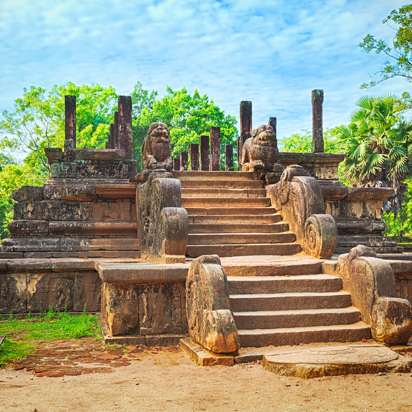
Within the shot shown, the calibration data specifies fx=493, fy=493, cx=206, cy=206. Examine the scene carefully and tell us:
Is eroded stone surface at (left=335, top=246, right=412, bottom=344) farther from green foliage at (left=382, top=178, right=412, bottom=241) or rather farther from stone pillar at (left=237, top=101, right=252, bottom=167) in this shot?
green foliage at (left=382, top=178, right=412, bottom=241)

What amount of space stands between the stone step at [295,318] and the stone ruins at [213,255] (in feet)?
0.04

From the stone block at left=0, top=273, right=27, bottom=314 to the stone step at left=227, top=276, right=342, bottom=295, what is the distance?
3146 millimetres

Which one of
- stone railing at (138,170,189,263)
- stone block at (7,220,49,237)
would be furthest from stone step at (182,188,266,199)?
stone block at (7,220,49,237)

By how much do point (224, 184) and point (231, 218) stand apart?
1.13 meters

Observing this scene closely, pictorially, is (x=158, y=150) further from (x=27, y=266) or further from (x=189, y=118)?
(x=189, y=118)

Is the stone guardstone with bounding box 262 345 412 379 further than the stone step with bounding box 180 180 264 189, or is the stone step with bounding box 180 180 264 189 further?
the stone step with bounding box 180 180 264 189

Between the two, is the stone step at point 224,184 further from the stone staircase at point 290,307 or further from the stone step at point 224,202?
the stone staircase at point 290,307

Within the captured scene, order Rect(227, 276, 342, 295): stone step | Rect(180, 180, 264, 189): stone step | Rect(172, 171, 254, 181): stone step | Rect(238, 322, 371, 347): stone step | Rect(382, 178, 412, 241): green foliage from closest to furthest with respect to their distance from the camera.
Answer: Rect(238, 322, 371, 347): stone step
Rect(227, 276, 342, 295): stone step
Rect(180, 180, 264, 189): stone step
Rect(172, 171, 254, 181): stone step
Rect(382, 178, 412, 241): green foliage

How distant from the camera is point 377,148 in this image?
2077 cm

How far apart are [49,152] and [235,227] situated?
3828 millimetres

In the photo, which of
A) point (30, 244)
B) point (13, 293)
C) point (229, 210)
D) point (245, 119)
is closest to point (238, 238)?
point (229, 210)

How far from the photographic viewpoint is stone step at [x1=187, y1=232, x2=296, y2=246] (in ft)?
21.6

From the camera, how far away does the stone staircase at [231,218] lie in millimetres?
6551

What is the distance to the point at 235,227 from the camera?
697cm
